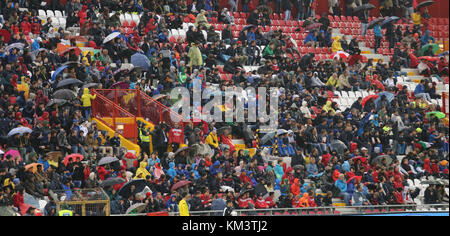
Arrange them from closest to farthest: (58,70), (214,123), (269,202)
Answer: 1. (269,202)
2. (58,70)
3. (214,123)

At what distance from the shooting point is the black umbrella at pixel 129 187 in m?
20.0

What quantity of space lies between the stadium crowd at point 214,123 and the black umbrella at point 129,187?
6cm

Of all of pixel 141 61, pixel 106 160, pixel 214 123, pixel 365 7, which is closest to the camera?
pixel 106 160

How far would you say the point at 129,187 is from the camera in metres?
20.2

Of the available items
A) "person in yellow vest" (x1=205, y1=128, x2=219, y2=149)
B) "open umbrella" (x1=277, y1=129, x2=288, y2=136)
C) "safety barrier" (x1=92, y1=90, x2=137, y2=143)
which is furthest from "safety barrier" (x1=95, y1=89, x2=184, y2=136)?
"open umbrella" (x1=277, y1=129, x2=288, y2=136)

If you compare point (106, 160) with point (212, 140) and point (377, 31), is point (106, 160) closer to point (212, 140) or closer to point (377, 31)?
point (212, 140)

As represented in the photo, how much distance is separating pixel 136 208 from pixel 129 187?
2.48 feet

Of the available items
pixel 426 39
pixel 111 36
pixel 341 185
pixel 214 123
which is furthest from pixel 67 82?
pixel 426 39

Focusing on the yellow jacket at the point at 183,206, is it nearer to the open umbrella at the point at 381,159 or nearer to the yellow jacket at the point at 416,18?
the open umbrella at the point at 381,159

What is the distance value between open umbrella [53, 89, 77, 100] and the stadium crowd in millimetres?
126

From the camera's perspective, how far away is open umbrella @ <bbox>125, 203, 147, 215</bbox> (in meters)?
19.4

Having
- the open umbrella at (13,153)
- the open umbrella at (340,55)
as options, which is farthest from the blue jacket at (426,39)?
the open umbrella at (13,153)

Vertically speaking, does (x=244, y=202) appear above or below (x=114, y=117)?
below

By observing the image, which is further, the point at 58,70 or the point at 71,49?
the point at 71,49
